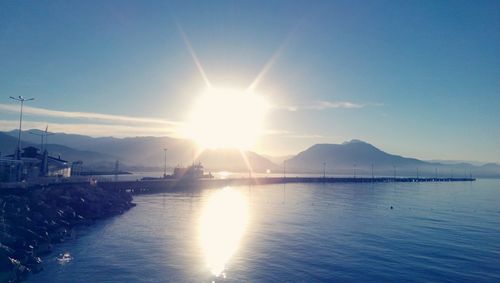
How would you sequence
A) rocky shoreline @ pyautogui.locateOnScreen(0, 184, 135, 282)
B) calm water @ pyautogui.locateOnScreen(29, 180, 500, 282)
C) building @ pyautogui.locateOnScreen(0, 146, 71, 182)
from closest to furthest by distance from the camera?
rocky shoreline @ pyautogui.locateOnScreen(0, 184, 135, 282) < calm water @ pyautogui.locateOnScreen(29, 180, 500, 282) < building @ pyautogui.locateOnScreen(0, 146, 71, 182)

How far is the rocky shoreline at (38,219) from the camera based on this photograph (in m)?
27.3

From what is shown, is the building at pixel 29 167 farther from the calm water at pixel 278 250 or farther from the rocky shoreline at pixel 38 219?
the calm water at pixel 278 250

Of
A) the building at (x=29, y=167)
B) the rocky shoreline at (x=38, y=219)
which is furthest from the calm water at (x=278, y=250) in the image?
the building at (x=29, y=167)

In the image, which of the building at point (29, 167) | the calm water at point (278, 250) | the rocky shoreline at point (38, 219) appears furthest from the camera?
the building at point (29, 167)

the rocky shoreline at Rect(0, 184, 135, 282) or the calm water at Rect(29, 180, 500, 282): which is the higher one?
the rocky shoreline at Rect(0, 184, 135, 282)

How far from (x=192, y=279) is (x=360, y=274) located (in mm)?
14033

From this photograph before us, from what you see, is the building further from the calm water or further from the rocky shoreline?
the calm water

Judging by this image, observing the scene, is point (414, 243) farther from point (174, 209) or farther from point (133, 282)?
point (174, 209)

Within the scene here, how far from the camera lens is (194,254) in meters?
34.5

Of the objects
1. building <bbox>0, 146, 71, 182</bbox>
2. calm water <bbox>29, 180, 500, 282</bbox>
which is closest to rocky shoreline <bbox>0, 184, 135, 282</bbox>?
calm water <bbox>29, 180, 500, 282</bbox>

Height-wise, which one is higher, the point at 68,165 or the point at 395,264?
the point at 68,165

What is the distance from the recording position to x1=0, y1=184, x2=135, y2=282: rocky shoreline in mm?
27344

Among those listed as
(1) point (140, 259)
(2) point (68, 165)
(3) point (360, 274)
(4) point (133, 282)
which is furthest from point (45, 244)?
(2) point (68, 165)

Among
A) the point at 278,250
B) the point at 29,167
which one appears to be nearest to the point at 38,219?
the point at 278,250
